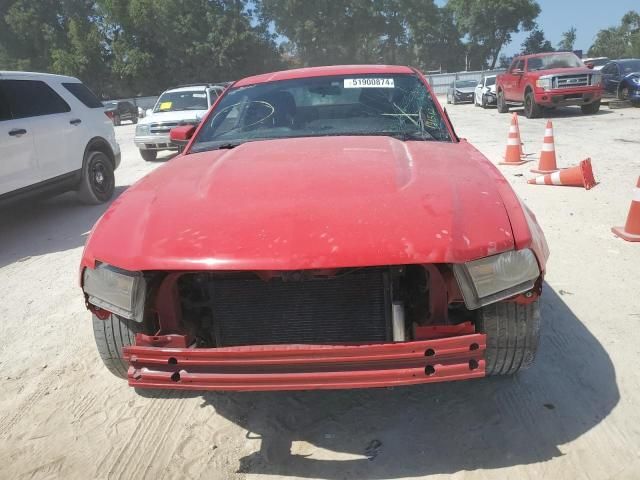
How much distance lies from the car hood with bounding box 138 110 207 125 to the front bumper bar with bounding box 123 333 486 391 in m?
10.3

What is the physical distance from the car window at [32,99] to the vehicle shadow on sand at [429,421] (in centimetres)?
501

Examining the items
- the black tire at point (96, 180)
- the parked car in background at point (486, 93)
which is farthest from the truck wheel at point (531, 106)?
the black tire at point (96, 180)

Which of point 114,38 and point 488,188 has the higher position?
point 114,38

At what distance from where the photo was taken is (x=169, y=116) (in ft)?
38.9

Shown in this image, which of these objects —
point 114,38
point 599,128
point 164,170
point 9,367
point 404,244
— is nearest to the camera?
point 404,244

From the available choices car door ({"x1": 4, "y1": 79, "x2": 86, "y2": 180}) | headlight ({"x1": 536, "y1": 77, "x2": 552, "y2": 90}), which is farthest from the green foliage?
car door ({"x1": 4, "y1": 79, "x2": 86, "y2": 180})

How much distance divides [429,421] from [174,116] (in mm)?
10789

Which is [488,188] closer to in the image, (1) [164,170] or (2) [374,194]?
(2) [374,194]

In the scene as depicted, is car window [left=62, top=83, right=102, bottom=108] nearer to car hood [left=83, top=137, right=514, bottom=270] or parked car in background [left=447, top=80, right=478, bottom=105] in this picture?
car hood [left=83, top=137, right=514, bottom=270]

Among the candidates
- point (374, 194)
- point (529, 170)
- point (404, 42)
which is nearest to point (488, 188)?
point (374, 194)

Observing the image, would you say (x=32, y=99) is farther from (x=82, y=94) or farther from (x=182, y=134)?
(x=182, y=134)

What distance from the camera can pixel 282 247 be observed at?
1914 mm

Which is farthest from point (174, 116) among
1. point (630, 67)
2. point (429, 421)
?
point (630, 67)

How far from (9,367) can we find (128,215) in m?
1.69
